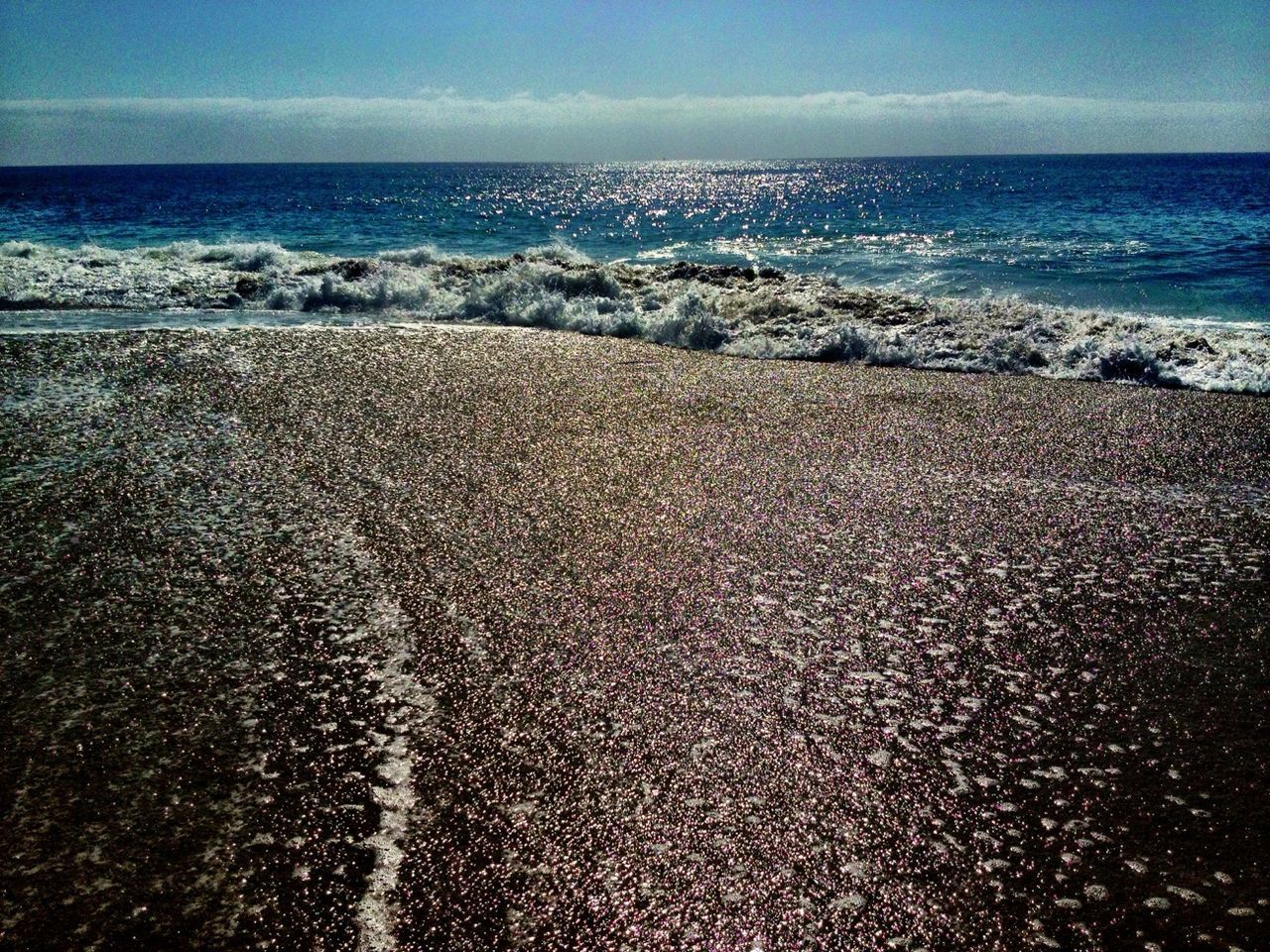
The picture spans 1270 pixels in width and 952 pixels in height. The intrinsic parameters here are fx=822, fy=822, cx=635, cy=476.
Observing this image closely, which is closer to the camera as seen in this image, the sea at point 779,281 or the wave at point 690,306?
the wave at point 690,306

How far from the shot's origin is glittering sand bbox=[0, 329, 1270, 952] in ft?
7.10

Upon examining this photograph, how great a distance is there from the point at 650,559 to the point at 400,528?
53.0 inches

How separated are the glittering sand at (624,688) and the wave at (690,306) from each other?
302 centimetres

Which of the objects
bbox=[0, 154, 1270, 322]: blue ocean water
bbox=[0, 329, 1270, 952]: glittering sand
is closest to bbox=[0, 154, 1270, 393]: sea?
bbox=[0, 154, 1270, 322]: blue ocean water

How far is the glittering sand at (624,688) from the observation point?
85.2 inches

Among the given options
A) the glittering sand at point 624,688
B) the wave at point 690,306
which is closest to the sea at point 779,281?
the wave at point 690,306

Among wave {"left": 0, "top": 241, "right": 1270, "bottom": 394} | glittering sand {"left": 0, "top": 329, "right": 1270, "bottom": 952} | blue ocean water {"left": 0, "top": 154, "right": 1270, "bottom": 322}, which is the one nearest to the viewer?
glittering sand {"left": 0, "top": 329, "right": 1270, "bottom": 952}

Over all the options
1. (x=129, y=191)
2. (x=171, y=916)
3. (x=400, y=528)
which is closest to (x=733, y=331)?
(x=400, y=528)

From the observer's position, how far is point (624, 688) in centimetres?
304

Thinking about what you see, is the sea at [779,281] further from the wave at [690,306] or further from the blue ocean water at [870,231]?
the blue ocean water at [870,231]

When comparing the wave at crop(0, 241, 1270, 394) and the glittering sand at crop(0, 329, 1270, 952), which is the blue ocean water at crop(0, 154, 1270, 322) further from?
the glittering sand at crop(0, 329, 1270, 952)

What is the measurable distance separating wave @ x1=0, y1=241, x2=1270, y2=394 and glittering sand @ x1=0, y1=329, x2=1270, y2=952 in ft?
9.90

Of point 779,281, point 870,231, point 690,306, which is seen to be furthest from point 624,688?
point 870,231

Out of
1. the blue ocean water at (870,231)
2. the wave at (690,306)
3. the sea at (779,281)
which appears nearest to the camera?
the wave at (690,306)
